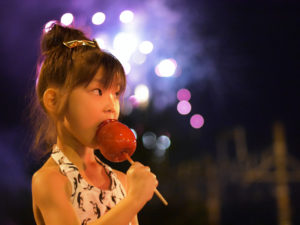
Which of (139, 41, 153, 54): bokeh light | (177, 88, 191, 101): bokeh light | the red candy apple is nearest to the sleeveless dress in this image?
the red candy apple

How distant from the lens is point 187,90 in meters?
6.41

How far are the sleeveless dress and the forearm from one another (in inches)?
3.1

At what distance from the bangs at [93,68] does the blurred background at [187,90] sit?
0.27m

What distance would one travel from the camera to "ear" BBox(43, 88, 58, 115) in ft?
3.43

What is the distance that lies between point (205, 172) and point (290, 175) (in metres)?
1.80

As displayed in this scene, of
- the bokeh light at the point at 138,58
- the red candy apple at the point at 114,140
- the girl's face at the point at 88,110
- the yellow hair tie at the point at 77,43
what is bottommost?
the red candy apple at the point at 114,140

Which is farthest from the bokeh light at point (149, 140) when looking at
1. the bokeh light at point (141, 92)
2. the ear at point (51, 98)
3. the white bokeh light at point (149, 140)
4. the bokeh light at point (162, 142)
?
the ear at point (51, 98)

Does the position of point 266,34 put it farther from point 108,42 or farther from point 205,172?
point 205,172

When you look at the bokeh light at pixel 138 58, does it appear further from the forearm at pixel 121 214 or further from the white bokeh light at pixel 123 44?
the forearm at pixel 121 214

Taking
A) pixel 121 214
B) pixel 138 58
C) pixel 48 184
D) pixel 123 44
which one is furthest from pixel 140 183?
pixel 138 58

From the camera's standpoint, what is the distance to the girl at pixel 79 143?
90 centimetres

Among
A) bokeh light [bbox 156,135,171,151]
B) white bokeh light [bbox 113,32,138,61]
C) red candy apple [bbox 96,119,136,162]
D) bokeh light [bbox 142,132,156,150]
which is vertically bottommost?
bokeh light [bbox 156,135,171,151]

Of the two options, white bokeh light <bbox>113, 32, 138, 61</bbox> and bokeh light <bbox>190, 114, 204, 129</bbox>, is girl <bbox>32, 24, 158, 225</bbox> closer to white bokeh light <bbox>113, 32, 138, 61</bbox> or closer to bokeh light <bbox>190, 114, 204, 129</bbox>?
white bokeh light <bbox>113, 32, 138, 61</bbox>

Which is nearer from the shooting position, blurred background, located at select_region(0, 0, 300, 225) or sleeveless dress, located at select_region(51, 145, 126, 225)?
sleeveless dress, located at select_region(51, 145, 126, 225)
